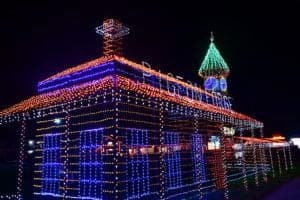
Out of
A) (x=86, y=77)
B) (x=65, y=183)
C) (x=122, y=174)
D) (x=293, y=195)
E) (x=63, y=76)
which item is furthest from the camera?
(x=293, y=195)

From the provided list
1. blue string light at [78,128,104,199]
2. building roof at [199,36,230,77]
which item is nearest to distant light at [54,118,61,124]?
blue string light at [78,128,104,199]

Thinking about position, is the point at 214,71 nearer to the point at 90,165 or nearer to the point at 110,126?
the point at 90,165

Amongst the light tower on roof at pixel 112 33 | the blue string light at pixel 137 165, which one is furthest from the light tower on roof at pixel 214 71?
the light tower on roof at pixel 112 33

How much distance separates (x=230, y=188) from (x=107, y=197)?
6.93 m

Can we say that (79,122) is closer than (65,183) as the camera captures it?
No

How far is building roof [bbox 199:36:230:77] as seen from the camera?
42594 millimetres

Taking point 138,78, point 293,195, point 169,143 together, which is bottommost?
point 293,195

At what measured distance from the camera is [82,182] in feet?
33.1

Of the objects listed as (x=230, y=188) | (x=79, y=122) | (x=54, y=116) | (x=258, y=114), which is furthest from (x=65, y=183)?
(x=258, y=114)

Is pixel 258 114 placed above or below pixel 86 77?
above

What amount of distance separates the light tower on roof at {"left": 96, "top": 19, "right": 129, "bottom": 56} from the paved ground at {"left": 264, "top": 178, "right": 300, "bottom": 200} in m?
7.14

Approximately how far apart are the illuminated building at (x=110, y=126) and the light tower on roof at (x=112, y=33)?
0.03m

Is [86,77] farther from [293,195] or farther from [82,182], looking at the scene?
[293,195]

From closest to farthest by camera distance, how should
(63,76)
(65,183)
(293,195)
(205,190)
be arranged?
1. (65,183)
2. (63,76)
3. (293,195)
4. (205,190)
